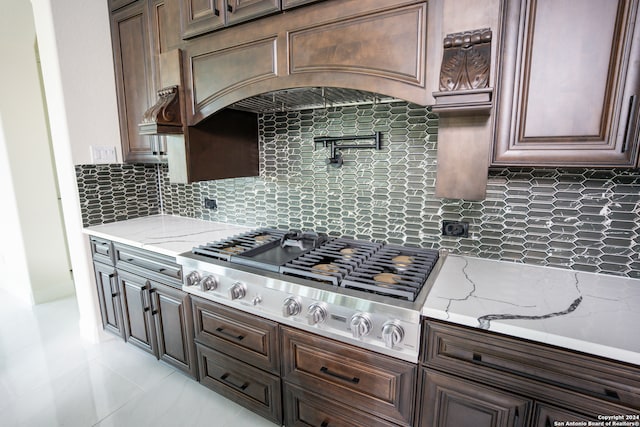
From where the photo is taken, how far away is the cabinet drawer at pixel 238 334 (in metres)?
1.54

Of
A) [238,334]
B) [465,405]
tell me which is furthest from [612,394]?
[238,334]

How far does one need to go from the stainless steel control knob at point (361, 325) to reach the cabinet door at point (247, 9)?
55.1 inches

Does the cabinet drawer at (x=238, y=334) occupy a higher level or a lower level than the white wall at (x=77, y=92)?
lower

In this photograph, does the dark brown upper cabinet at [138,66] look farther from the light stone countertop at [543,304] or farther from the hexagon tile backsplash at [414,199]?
the light stone countertop at [543,304]

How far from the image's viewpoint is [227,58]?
1.65 metres

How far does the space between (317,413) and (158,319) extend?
3.90ft

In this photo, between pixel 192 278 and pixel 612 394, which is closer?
pixel 612 394

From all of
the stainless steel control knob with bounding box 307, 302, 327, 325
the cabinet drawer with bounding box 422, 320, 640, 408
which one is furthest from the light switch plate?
the cabinet drawer with bounding box 422, 320, 640, 408

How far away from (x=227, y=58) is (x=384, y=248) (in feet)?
4.33

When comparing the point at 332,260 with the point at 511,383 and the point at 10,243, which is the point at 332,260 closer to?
the point at 511,383

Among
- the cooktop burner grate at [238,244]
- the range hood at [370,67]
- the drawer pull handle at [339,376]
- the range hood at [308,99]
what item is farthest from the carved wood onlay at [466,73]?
A: the cooktop burner grate at [238,244]

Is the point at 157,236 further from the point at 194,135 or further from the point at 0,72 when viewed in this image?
the point at 0,72

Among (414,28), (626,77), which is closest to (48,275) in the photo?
(414,28)

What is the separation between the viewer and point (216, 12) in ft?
5.31
